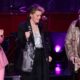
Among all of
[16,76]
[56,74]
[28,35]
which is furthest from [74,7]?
[28,35]

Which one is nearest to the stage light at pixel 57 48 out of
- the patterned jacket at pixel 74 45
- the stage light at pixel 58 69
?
the stage light at pixel 58 69

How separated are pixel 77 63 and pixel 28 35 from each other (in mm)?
924

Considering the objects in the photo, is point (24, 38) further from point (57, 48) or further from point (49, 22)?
point (49, 22)

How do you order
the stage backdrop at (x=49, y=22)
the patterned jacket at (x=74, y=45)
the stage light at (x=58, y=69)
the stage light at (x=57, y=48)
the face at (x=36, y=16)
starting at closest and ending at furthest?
the face at (x=36, y=16), the patterned jacket at (x=74, y=45), the stage light at (x=58, y=69), the stage light at (x=57, y=48), the stage backdrop at (x=49, y=22)

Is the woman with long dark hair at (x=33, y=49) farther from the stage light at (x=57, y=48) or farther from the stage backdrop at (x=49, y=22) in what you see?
the stage backdrop at (x=49, y=22)

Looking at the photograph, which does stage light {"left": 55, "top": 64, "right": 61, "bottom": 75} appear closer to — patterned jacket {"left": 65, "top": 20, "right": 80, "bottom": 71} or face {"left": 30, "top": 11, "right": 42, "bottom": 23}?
patterned jacket {"left": 65, "top": 20, "right": 80, "bottom": 71}

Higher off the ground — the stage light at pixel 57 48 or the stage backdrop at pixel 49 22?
the stage backdrop at pixel 49 22

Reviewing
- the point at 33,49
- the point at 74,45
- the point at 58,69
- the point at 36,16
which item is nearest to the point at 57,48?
the point at 58,69

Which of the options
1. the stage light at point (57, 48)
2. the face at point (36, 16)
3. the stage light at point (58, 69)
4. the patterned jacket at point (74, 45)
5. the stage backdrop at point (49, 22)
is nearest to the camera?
the face at point (36, 16)

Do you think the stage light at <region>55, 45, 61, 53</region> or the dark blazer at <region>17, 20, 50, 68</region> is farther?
the stage light at <region>55, 45, 61, 53</region>

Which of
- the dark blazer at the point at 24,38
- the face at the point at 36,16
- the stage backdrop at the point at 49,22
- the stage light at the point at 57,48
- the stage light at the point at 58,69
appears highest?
the stage backdrop at the point at 49,22

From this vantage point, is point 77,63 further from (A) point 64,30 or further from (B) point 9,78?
(A) point 64,30

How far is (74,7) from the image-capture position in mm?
7906

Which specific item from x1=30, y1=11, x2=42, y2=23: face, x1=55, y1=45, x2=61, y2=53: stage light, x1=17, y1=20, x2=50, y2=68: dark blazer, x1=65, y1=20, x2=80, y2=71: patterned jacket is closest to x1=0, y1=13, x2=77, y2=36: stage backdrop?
x1=55, y1=45, x2=61, y2=53: stage light
